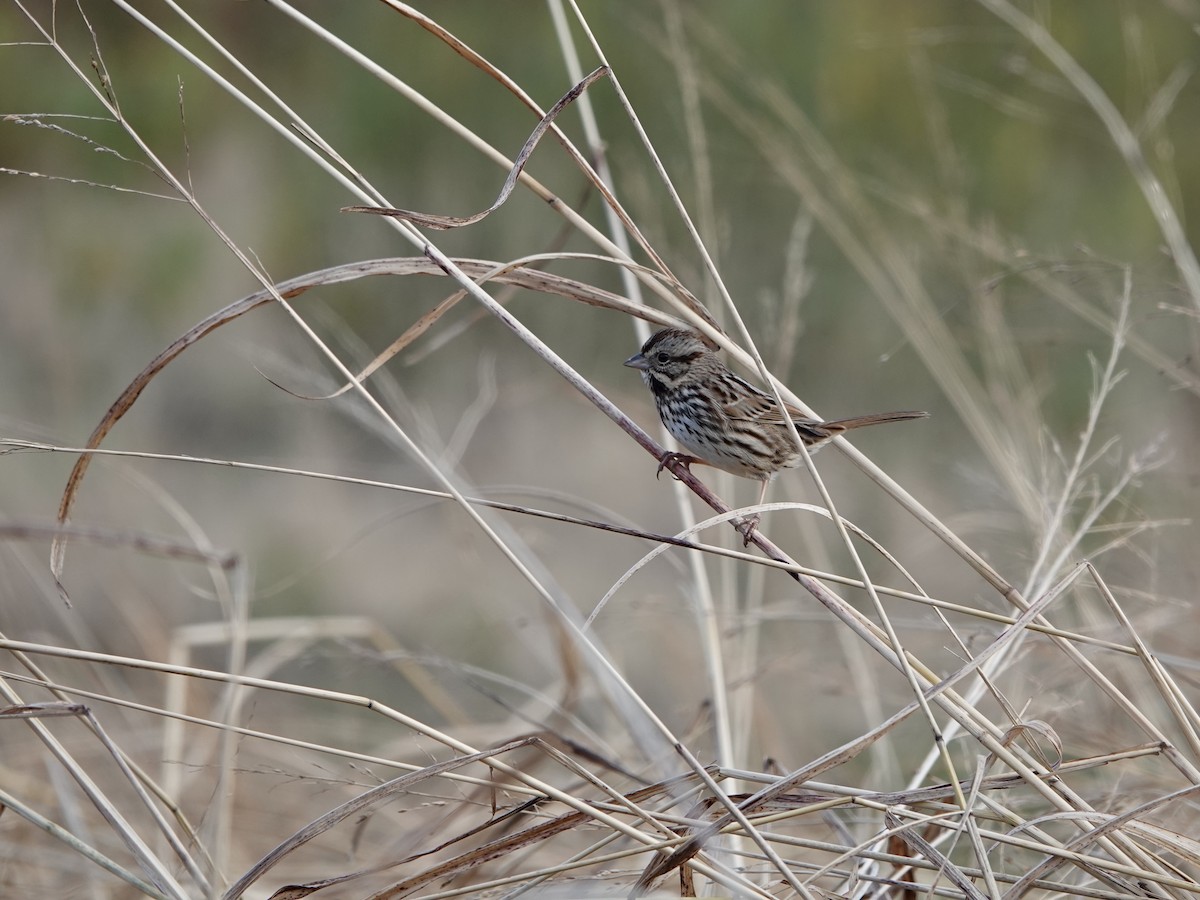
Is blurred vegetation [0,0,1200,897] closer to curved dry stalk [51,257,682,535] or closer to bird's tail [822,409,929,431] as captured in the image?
bird's tail [822,409,929,431]

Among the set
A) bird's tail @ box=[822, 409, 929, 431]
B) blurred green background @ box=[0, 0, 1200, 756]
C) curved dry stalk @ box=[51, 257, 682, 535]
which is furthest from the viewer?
blurred green background @ box=[0, 0, 1200, 756]

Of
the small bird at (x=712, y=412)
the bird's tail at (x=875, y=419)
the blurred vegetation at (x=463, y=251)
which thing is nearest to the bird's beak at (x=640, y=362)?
the small bird at (x=712, y=412)

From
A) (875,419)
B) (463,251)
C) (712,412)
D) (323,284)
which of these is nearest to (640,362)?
(712,412)

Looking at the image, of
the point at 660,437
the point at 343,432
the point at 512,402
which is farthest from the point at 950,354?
the point at 343,432

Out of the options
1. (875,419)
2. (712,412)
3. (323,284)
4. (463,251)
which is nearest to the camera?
(323,284)

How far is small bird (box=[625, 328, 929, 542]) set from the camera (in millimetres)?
3607

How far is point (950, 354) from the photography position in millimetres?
4141

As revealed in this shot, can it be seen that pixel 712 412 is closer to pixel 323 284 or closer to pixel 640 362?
pixel 640 362

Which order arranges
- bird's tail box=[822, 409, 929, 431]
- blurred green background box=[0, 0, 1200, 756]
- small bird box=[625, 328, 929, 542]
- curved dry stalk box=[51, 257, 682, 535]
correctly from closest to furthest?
curved dry stalk box=[51, 257, 682, 535], bird's tail box=[822, 409, 929, 431], small bird box=[625, 328, 929, 542], blurred green background box=[0, 0, 1200, 756]

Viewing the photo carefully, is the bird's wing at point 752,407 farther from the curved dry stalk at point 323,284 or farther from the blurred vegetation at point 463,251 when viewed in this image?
the blurred vegetation at point 463,251

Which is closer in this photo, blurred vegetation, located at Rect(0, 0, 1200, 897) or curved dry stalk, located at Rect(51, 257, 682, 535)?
curved dry stalk, located at Rect(51, 257, 682, 535)

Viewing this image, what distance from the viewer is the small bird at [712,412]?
361cm

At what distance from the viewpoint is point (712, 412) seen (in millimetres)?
3633

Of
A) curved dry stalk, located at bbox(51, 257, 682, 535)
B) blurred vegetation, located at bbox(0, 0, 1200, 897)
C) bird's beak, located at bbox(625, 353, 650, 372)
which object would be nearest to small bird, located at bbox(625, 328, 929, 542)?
bird's beak, located at bbox(625, 353, 650, 372)
